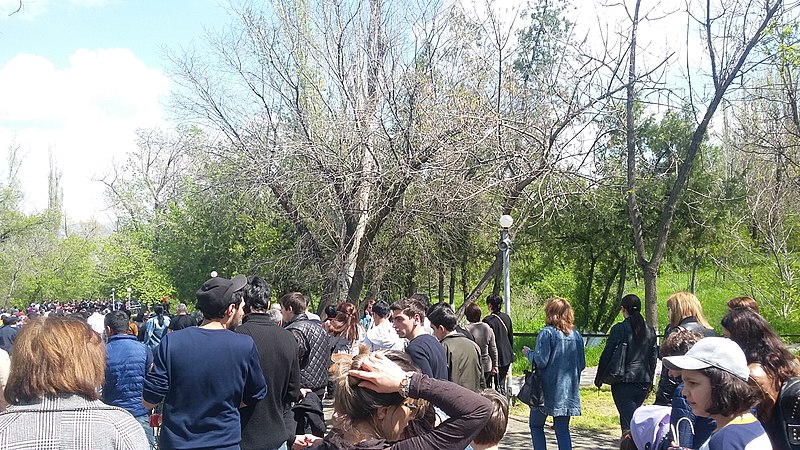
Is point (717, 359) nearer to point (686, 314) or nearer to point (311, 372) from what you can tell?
point (686, 314)

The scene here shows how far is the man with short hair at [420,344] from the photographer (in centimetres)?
475

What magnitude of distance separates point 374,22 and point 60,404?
13072 mm

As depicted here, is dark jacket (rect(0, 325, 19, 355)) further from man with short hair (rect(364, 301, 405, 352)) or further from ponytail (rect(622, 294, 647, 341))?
ponytail (rect(622, 294, 647, 341))

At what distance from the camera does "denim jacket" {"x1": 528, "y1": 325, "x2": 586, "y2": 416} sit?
6500 mm

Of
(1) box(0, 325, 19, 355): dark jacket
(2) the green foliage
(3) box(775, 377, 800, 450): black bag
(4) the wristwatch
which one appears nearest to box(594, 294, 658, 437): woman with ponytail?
(3) box(775, 377, 800, 450): black bag

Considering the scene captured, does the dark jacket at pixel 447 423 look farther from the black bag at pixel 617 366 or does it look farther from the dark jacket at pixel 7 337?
the dark jacket at pixel 7 337

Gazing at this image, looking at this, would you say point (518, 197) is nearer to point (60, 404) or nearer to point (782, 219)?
point (782, 219)

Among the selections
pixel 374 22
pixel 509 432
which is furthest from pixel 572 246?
pixel 509 432

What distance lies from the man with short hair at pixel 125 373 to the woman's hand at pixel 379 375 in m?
4.32

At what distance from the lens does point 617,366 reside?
6.62 meters

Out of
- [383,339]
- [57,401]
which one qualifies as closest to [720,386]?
[57,401]

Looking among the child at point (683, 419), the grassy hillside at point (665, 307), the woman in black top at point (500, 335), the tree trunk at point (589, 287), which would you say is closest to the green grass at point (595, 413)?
the woman in black top at point (500, 335)

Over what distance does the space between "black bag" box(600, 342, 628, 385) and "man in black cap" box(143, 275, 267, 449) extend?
3.70 meters

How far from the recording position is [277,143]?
15.3m
